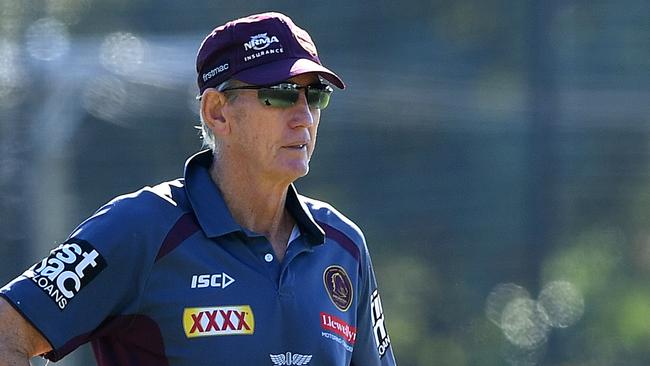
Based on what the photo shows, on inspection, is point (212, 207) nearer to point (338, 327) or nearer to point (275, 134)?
point (275, 134)

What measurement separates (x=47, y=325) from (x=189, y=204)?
408mm

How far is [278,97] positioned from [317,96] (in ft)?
0.33

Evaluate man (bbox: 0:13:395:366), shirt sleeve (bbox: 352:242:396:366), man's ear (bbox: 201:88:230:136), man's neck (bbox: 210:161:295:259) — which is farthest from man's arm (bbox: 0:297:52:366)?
shirt sleeve (bbox: 352:242:396:366)

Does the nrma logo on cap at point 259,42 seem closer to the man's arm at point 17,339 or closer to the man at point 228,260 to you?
the man at point 228,260

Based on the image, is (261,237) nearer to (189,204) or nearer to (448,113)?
(189,204)

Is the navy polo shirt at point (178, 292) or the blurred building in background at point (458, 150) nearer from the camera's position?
the navy polo shirt at point (178, 292)

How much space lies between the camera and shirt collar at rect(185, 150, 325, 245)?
9.19 feet

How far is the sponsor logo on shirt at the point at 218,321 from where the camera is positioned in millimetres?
2701

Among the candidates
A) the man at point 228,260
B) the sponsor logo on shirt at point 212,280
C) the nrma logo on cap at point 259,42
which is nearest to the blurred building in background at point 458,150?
the man at point 228,260

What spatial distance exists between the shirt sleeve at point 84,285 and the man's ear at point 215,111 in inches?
13.8

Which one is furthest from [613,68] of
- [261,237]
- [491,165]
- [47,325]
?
[47,325]

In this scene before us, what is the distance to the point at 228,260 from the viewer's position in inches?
109

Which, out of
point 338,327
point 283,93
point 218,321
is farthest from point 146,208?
point 338,327

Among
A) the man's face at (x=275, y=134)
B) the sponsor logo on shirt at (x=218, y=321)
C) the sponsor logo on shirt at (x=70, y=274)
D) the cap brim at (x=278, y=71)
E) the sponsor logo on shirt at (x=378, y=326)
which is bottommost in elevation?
the sponsor logo on shirt at (x=378, y=326)
